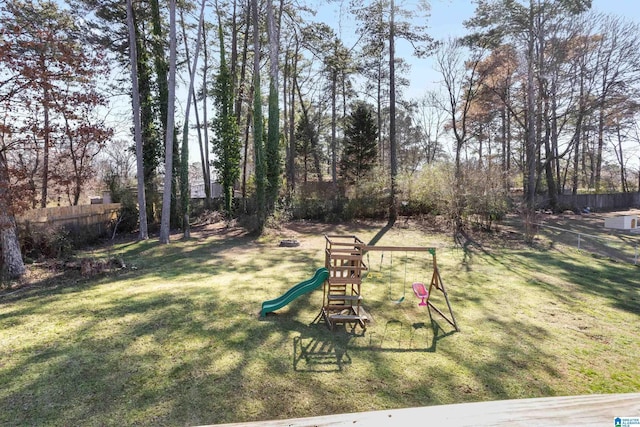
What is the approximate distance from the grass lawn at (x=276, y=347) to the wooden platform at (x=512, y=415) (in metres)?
2.36

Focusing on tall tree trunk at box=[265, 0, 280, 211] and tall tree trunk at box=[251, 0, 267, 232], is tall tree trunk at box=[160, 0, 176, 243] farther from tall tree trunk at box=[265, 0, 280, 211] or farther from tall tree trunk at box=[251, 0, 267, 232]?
tall tree trunk at box=[265, 0, 280, 211]

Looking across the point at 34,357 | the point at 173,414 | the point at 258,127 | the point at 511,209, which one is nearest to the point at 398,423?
the point at 173,414

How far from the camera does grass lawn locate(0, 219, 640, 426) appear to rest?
2.91 metres

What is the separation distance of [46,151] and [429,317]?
7624 millimetres

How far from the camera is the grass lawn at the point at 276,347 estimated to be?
2914 millimetres

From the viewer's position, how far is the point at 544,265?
8703mm

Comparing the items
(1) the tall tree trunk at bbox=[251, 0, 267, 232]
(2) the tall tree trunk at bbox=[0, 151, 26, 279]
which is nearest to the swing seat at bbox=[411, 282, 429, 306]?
(2) the tall tree trunk at bbox=[0, 151, 26, 279]

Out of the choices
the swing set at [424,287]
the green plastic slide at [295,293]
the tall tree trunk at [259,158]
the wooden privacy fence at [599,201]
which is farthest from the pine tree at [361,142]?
the green plastic slide at [295,293]

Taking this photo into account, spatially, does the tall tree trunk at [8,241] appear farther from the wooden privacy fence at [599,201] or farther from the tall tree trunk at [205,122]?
the wooden privacy fence at [599,201]

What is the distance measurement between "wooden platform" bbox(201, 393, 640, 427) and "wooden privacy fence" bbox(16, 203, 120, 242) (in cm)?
901

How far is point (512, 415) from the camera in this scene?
74cm

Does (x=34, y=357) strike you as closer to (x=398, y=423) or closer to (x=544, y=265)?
(x=398, y=423)

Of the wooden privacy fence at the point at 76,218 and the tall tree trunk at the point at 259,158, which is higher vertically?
the tall tree trunk at the point at 259,158

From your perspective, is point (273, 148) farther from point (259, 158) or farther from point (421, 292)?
point (421, 292)
